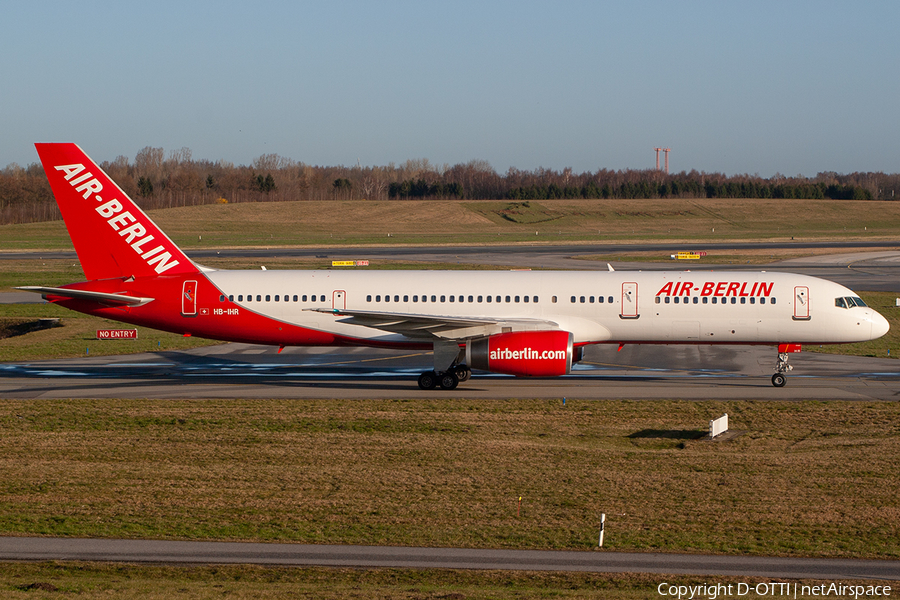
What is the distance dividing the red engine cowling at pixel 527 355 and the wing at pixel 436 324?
1270mm

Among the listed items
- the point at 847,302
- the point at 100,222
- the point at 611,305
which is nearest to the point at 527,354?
the point at 611,305

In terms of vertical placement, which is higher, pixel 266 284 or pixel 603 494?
pixel 266 284

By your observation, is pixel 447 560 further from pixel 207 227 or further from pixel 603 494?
pixel 207 227

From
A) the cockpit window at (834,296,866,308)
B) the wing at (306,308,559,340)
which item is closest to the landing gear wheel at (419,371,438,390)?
the wing at (306,308,559,340)

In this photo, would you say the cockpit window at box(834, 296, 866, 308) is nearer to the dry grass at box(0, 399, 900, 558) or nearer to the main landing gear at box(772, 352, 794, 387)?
the main landing gear at box(772, 352, 794, 387)

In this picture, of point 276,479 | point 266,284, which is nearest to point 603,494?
point 276,479

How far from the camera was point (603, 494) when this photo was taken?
18.1 meters

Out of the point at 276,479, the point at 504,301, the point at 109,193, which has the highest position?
the point at 109,193

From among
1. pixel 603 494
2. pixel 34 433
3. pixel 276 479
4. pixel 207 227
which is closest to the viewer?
pixel 603 494

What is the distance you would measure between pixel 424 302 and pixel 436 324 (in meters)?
1.93

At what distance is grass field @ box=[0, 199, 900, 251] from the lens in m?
139

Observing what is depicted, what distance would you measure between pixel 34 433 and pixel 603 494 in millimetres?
16467

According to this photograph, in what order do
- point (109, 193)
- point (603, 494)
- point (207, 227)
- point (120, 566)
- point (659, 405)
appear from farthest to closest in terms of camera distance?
point (207, 227) < point (109, 193) < point (659, 405) < point (603, 494) < point (120, 566)

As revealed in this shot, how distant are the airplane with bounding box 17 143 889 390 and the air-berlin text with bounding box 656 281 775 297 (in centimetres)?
4
